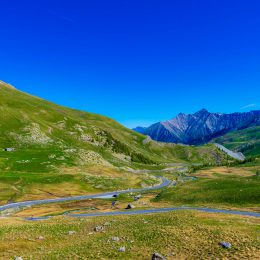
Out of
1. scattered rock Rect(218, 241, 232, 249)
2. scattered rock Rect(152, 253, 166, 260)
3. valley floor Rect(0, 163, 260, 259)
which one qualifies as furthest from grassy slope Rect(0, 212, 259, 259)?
scattered rock Rect(152, 253, 166, 260)

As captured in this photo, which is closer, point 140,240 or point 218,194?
point 140,240

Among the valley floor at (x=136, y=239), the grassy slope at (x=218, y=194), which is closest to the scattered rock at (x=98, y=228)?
the valley floor at (x=136, y=239)

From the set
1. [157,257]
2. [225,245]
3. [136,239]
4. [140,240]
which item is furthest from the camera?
[136,239]

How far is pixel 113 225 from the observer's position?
64562 millimetres

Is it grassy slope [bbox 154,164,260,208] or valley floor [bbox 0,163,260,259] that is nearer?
valley floor [bbox 0,163,260,259]

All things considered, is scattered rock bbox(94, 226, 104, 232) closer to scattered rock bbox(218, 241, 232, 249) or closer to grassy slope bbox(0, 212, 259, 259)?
grassy slope bbox(0, 212, 259, 259)

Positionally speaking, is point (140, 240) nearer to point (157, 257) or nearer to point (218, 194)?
point (157, 257)

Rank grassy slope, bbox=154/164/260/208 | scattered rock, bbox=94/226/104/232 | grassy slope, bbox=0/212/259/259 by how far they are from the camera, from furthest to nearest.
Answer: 1. grassy slope, bbox=154/164/260/208
2. scattered rock, bbox=94/226/104/232
3. grassy slope, bbox=0/212/259/259

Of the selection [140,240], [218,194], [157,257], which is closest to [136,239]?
[140,240]

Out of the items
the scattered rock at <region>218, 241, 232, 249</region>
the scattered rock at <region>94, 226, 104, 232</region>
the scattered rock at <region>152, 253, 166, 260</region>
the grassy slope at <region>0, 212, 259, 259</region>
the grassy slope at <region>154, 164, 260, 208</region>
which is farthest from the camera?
the grassy slope at <region>154, 164, 260, 208</region>

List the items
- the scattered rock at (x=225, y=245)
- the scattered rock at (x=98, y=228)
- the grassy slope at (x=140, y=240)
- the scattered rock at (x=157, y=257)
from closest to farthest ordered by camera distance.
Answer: the scattered rock at (x=157, y=257)
the grassy slope at (x=140, y=240)
the scattered rock at (x=225, y=245)
the scattered rock at (x=98, y=228)

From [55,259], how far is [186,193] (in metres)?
94.4

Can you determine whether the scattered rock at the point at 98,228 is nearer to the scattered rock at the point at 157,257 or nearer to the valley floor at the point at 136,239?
the valley floor at the point at 136,239

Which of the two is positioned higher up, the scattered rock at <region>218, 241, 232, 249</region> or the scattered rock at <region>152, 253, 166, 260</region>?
the scattered rock at <region>218, 241, 232, 249</region>
